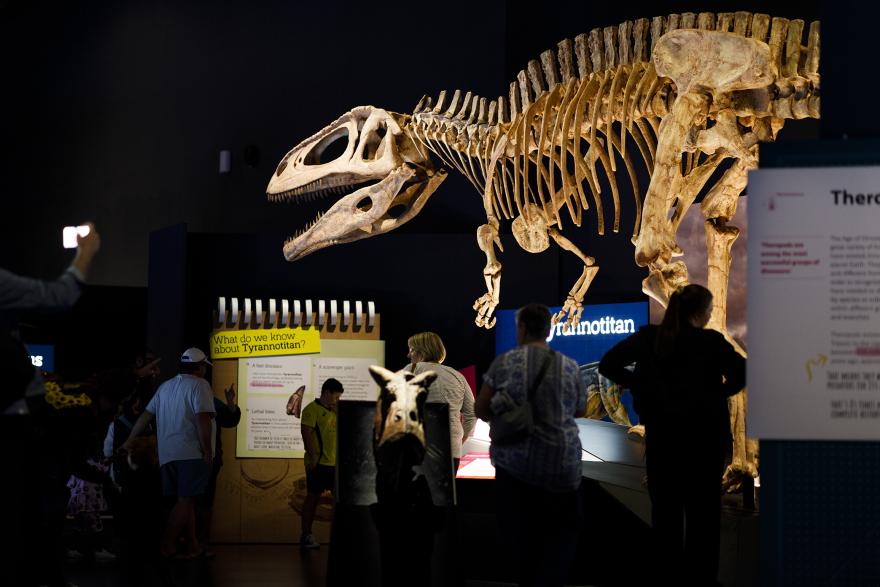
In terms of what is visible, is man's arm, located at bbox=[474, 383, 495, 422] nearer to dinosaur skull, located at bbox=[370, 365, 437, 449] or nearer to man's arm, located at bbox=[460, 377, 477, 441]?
dinosaur skull, located at bbox=[370, 365, 437, 449]

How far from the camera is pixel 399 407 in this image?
5.31 meters

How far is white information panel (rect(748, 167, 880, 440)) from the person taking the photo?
14.3 feet

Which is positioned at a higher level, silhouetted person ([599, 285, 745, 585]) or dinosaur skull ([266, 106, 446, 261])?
dinosaur skull ([266, 106, 446, 261])

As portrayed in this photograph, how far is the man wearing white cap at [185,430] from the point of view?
7.50m

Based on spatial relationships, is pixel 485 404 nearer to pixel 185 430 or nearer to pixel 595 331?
pixel 185 430

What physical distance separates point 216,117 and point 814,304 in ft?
33.6

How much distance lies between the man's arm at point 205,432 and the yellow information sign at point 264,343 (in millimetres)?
2732

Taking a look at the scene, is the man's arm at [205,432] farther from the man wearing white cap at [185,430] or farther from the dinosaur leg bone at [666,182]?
the dinosaur leg bone at [666,182]

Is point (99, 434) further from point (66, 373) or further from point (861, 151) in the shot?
point (66, 373)

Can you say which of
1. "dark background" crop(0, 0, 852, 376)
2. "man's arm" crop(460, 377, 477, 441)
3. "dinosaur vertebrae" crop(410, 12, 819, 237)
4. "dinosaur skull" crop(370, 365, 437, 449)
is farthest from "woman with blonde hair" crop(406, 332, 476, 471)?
"dark background" crop(0, 0, 852, 376)

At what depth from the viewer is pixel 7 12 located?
13883 mm

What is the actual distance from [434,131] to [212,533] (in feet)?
13.3

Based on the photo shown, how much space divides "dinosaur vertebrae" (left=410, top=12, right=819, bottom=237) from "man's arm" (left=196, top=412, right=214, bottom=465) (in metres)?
3.06

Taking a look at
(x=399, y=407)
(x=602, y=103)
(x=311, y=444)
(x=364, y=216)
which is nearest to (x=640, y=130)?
(x=602, y=103)
